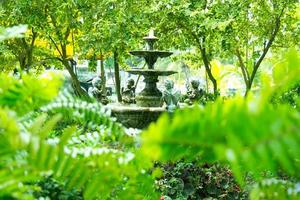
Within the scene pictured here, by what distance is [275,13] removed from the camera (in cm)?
859

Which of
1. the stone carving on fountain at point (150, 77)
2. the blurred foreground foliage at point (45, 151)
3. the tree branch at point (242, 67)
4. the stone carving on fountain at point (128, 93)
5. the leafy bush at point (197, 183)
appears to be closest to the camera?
the blurred foreground foliage at point (45, 151)

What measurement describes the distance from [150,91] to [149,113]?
83 centimetres

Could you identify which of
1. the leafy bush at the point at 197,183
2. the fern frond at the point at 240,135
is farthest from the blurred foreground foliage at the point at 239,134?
the leafy bush at the point at 197,183

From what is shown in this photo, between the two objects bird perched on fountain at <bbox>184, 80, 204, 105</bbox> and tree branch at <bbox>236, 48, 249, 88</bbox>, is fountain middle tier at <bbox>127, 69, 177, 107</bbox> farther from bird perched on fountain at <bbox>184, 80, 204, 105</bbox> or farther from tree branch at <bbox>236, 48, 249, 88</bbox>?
tree branch at <bbox>236, 48, 249, 88</bbox>

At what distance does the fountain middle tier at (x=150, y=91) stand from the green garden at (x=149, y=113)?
0.02m

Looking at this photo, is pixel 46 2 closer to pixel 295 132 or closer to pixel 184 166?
pixel 184 166

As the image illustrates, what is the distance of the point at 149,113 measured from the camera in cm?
739

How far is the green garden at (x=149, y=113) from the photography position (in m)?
0.73

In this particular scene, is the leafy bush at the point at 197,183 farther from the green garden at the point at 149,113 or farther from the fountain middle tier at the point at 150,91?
the fountain middle tier at the point at 150,91

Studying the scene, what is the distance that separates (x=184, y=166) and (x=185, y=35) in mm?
5178

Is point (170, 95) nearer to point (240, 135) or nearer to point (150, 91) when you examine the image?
point (150, 91)

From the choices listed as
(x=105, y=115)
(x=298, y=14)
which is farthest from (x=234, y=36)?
(x=105, y=115)

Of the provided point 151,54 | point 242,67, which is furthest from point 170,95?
point 242,67

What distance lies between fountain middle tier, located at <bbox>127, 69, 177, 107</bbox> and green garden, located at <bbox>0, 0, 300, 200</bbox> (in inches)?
0.7
